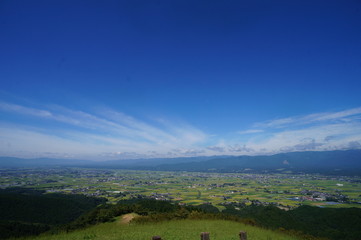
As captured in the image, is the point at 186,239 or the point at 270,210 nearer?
the point at 186,239

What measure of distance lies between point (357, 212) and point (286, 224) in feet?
82.4

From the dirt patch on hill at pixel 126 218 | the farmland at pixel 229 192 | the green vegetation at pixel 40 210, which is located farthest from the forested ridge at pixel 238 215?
the dirt patch on hill at pixel 126 218

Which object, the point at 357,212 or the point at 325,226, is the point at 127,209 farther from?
the point at 357,212

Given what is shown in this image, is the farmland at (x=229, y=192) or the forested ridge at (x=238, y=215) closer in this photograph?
the forested ridge at (x=238, y=215)

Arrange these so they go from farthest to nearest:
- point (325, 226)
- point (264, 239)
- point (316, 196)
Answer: point (316, 196) → point (325, 226) → point (264, 239)

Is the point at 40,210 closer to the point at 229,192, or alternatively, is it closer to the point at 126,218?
the point at 126,218

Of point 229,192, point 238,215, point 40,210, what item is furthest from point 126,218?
point 229,192

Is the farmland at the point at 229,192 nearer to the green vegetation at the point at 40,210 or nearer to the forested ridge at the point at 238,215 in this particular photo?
the forested ridge at the point at 238,215

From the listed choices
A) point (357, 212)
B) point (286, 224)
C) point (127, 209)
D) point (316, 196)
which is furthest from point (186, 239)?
point (316, 196)

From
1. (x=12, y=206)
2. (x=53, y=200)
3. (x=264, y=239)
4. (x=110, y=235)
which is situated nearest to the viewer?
(x=110, y=235)

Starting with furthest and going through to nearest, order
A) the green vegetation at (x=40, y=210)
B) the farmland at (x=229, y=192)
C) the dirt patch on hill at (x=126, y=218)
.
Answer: the farmland at (x=229, y=192) → the green vegetation at (x=40, y=210) → the dirt patch on hill at (x=126, y=218)

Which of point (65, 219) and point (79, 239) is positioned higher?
point (79, 239)

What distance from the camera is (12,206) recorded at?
5891 centimetres

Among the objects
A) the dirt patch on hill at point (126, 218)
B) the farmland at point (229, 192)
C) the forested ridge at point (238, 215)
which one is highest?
the dirt patch on hill at point (126, 218)
